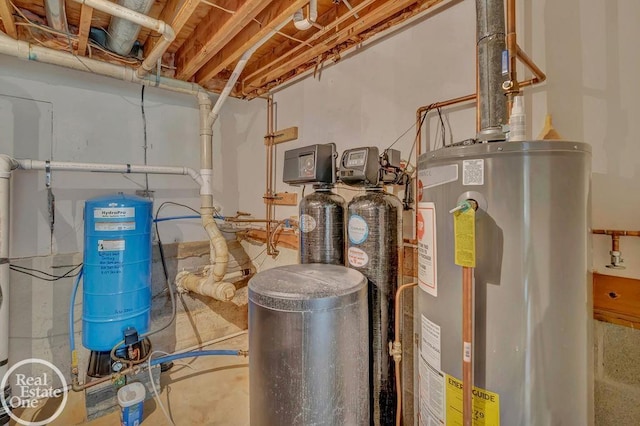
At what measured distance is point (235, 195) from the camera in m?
3.22

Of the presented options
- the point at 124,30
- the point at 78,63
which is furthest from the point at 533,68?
the point at 78,63

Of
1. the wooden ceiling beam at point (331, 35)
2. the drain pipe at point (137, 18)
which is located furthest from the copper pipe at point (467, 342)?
the drain pipe at point (137, 18)

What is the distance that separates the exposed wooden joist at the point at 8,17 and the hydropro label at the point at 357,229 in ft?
7.32

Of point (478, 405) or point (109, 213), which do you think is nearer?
point (478, 405)

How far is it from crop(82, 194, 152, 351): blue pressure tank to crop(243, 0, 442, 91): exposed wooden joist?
1.49m

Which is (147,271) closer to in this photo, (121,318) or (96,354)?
(121,318)

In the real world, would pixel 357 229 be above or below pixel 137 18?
below

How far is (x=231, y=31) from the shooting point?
191 cm

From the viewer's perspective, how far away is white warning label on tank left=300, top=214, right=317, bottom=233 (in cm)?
163

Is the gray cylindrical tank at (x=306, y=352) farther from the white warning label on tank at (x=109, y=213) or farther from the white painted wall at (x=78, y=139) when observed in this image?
the white painted wall at (x=78, y=139)

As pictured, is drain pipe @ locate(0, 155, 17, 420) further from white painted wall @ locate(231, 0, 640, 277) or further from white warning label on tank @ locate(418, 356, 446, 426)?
white warning label on tank @ locate(418, 356, 446, 426)

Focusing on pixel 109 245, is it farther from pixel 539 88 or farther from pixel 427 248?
pixel 539 88

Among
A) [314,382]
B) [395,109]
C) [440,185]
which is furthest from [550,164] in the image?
[395,109]

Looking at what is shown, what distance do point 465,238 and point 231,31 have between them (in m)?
1.95
